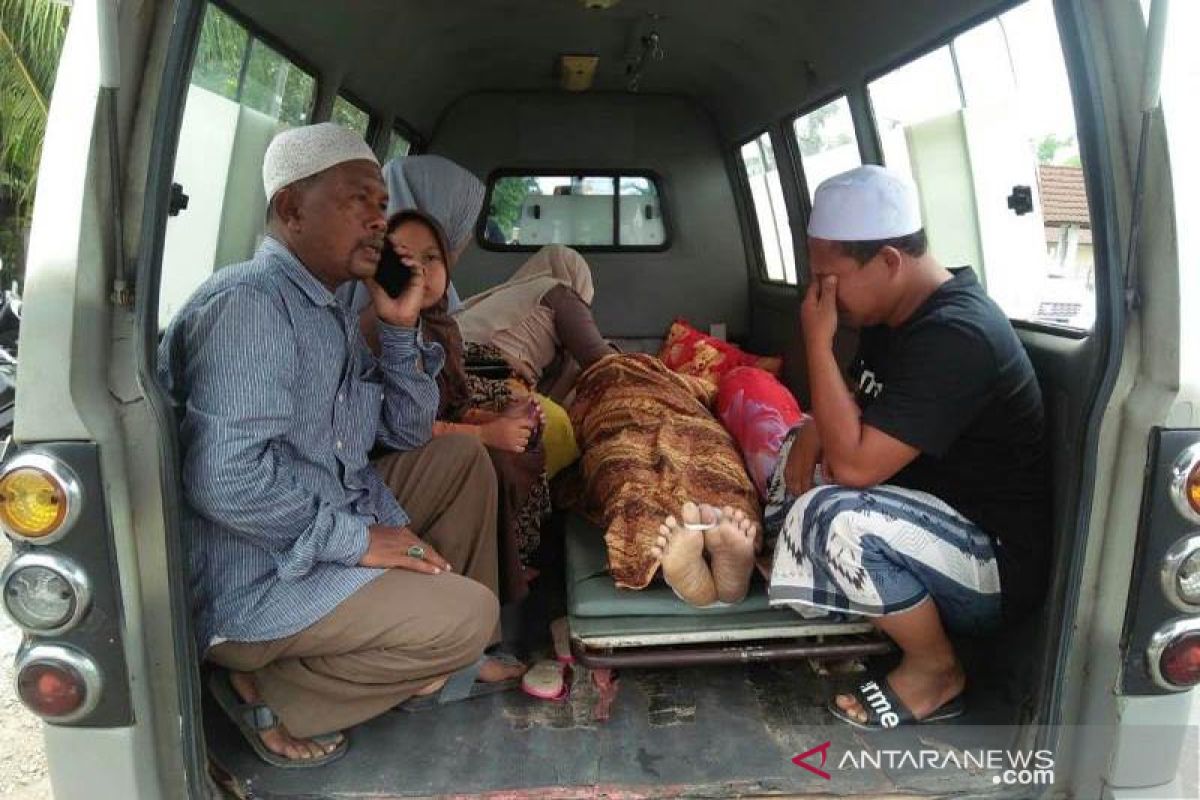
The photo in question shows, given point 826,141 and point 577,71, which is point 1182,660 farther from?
point 577,71

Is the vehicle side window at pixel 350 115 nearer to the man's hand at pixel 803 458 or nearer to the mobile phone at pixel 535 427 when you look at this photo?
the mobile phone at pixel 535 427

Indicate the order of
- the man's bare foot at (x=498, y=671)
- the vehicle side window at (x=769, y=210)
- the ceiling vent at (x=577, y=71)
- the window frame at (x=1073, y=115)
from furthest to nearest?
the vehicle side window at (x=769, y=210) < the ceiling vent at (x=577, y=71) < the man's bare foot at (x=498, y=671) < the window frame at (x=1073, y=115)

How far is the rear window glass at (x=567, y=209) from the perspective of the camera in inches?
225

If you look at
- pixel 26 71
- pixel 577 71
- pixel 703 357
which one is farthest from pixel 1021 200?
pixel 26 71

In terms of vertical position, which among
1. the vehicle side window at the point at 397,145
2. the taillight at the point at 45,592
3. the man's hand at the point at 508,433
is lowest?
the taillight at the point at 45,592

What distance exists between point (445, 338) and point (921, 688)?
1700 millimetres

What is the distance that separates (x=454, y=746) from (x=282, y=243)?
3.88 ft

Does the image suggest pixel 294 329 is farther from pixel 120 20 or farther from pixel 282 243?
pixel 120 20

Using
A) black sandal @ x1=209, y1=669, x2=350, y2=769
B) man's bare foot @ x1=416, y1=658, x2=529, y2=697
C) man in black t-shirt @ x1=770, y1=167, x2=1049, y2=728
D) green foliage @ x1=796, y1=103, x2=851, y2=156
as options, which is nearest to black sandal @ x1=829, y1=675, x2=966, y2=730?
man in black t-shirt @ x1=770, y1=167, x2=1049, y2=728

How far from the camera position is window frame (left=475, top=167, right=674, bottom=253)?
569 centimetres

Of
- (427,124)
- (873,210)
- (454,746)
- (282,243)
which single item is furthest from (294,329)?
(427,124)

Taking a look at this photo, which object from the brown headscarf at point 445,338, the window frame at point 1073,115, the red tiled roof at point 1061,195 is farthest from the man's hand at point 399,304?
the red tiled roof at point 1061,195

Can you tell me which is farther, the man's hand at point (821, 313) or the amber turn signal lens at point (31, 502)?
the man's hand at point (821, 313)

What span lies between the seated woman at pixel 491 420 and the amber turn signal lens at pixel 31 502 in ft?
3.71
